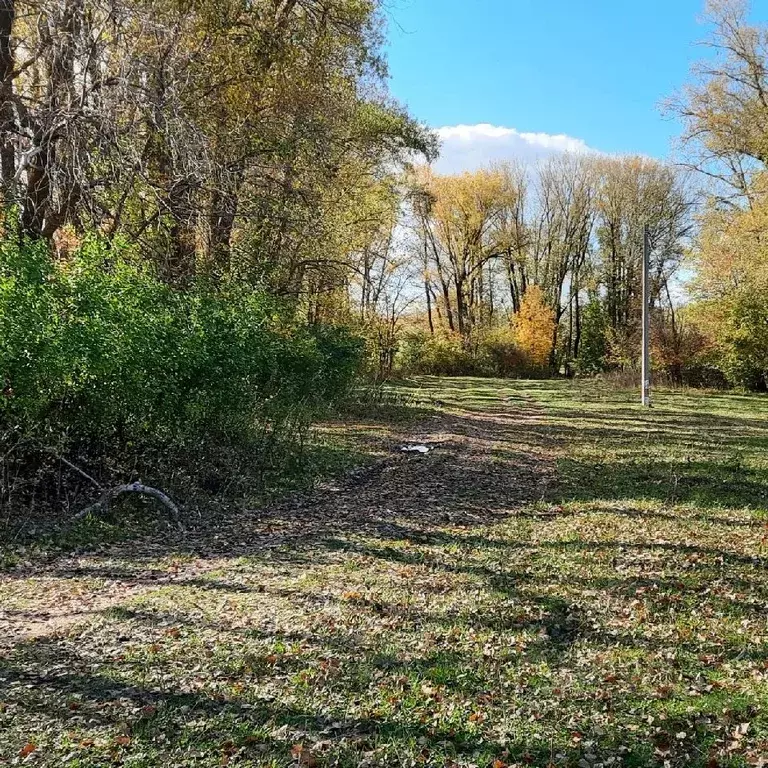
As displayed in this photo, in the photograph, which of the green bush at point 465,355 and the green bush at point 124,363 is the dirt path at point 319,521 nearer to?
the green bush at point 124,363

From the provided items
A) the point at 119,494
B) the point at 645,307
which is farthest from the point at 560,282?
the point at 119,494

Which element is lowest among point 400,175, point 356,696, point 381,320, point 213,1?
point 356,696

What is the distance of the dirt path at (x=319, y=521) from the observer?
17.7 feet

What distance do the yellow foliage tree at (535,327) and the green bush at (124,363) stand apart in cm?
3449

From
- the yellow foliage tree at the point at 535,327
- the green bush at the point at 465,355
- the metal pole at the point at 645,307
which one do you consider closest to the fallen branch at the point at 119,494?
the metal pole at the point at 645,307

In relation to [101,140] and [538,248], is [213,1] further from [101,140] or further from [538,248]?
[538,248]

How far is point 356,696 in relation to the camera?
3762 millimetres

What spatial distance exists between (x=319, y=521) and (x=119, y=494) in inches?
95.0

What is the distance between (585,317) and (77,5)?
1692 inches

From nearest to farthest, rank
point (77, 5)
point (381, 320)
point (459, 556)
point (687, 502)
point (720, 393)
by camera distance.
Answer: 1. point (459, 556)
2. point (77, 5)
3. point (687, 502)
4. point (381, 320)
5. point (720, 393)

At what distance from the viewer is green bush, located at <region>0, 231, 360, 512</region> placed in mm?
6812

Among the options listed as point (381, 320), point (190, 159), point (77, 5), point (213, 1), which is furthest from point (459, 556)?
point (381, 320)

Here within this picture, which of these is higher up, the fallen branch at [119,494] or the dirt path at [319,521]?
the fallen branch at [119,494]

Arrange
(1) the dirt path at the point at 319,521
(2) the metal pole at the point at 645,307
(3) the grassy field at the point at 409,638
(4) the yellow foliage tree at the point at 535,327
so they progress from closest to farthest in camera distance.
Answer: (3) the grassy field at the point at 409,638 < (1) the dirt path at the point at 319,521 < (2) the metal pole at the point at 645,307 < (4) the yellow foliage tree at the point at 535,327
